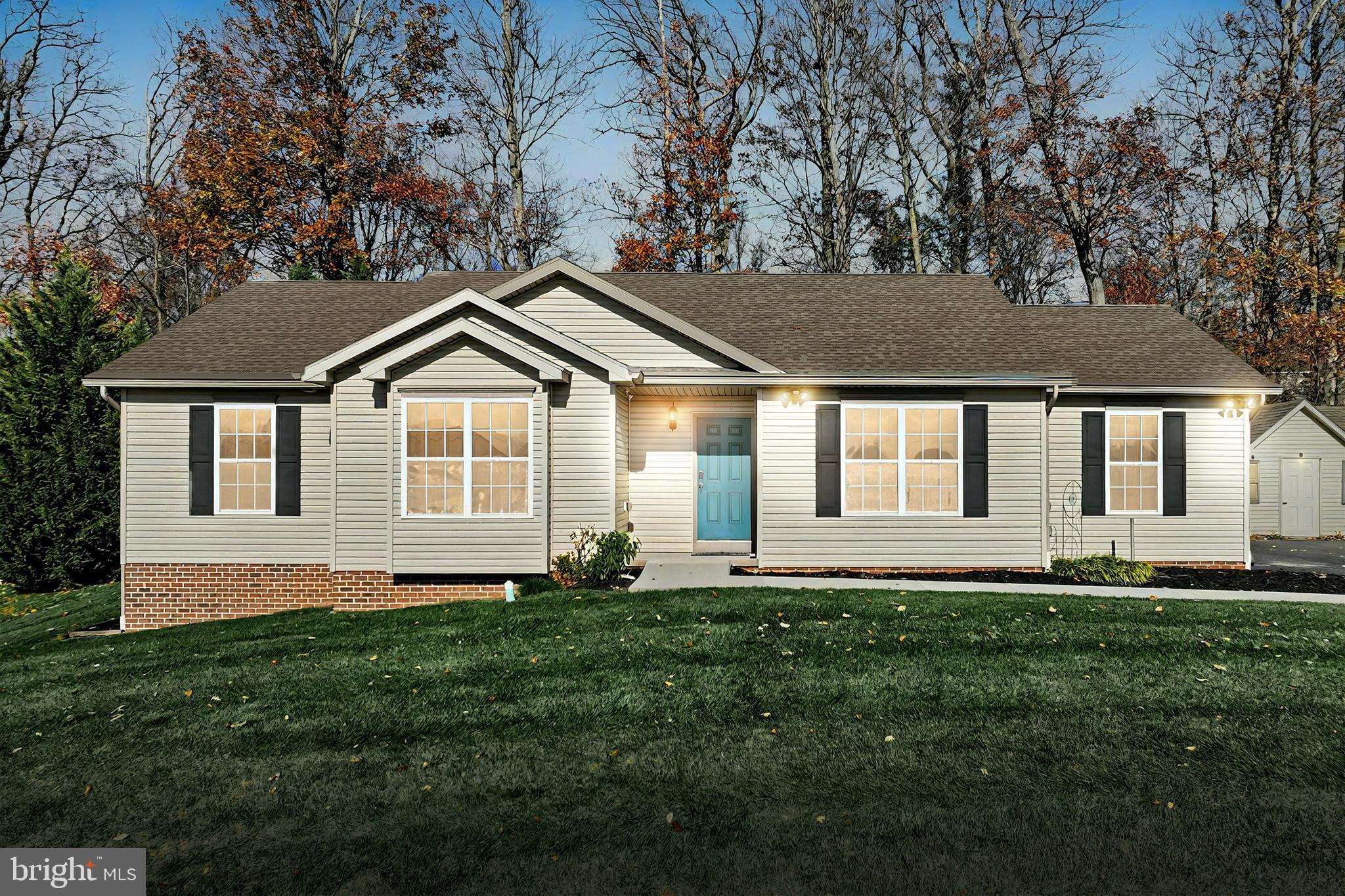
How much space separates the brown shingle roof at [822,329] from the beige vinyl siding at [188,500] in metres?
0.46

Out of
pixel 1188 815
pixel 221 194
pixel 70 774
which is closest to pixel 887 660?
pixel 1188 815

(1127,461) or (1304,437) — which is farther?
(1304,437)

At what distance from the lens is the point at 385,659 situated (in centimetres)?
761

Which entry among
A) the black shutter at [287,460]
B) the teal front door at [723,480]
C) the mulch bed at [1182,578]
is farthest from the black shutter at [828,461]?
the black shutter at [287,460]

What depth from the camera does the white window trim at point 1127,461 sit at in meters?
12.8

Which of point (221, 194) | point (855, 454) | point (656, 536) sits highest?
point (221, 194)

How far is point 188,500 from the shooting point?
11.7m

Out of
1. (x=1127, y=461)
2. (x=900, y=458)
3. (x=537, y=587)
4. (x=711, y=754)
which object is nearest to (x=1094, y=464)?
(x=1127, y=461)

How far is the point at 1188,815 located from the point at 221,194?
26.6 metres

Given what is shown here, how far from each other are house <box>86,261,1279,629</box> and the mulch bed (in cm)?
23

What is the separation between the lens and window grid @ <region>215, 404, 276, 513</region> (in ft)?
38.3

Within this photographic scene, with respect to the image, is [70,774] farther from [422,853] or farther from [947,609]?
[947,609]

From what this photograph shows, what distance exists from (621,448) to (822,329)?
4313mm

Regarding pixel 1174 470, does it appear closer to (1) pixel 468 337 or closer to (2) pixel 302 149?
(1) pixel 468 337
